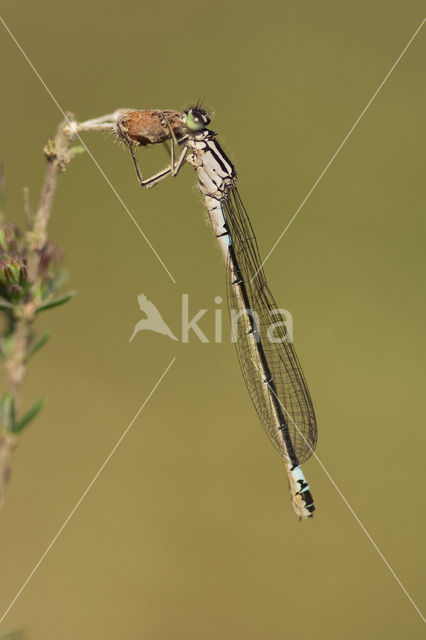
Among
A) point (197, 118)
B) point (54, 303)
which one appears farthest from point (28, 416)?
point (197, 118)

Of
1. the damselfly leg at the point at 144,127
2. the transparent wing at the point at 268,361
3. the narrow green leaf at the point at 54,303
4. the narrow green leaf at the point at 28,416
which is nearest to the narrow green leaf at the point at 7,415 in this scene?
the narrow green leaf at the point at 28,416

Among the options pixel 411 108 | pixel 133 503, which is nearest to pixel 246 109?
pixel 411 108

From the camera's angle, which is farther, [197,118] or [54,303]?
[197,118]

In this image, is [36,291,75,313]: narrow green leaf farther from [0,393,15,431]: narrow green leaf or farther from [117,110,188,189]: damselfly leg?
[117,110,188,189]: damselfly leg

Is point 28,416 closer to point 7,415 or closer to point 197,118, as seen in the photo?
point 7,415

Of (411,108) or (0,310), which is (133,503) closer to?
(0,310)

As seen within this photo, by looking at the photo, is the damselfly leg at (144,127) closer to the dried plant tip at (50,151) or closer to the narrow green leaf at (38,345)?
the dried plant tip at (50,151)

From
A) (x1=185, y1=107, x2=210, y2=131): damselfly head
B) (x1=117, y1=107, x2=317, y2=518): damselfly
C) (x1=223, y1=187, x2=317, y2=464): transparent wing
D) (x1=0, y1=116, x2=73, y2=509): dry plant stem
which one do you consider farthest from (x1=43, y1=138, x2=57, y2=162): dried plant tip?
(x1=223, y1=187, x2=317, y2=464): transparent wing
